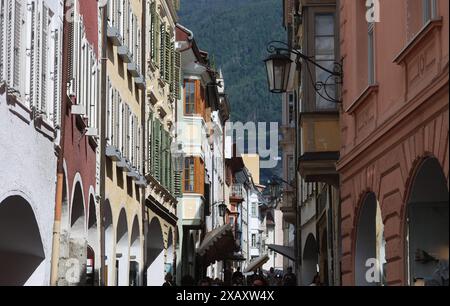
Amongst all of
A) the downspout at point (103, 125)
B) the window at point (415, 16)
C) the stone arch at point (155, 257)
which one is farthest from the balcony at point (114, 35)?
the window at point (415, 16)

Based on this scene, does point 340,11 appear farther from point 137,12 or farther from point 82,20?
point 137,12

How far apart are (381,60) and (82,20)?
8555 mm

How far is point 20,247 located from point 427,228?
7751mm

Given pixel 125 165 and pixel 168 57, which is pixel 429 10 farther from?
pixel 168 57

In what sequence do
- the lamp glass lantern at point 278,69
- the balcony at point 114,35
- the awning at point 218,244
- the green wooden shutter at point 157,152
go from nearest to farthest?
the lamp glass lantern at point 278,69
the balcony at point 114,35
the green wooden shutter at point 157,152
the awning at point 218,244

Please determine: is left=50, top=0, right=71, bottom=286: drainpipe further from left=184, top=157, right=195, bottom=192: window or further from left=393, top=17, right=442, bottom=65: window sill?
left=184, top=157, right=195, bottom=192: window

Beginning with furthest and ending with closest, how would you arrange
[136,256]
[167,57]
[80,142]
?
[167,57]
[136,256]
[80,142]

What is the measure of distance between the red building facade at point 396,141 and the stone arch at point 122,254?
516 inches

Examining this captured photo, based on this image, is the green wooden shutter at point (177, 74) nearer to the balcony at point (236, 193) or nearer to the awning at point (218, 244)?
the awning at point (218, 244)

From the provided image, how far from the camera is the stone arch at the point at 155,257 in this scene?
3938 cm

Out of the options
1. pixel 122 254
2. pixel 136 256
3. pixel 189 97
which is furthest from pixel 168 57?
pixel 122 254

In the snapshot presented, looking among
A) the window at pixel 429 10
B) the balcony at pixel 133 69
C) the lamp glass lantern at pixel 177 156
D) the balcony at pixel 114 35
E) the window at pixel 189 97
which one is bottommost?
the window at pixel 429 10

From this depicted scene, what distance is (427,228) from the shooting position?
1385 centimetres

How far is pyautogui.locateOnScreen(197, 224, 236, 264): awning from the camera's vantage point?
50.0 meters
